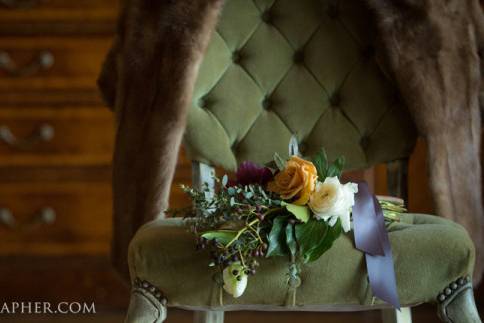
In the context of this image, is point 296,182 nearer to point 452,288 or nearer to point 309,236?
point 309,236

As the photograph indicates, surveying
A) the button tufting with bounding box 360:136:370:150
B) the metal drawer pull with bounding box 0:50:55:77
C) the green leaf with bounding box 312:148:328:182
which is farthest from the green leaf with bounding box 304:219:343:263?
the metal drawer pull with bounding box 0:50:55:77

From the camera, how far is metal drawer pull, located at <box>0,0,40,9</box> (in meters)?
1.77

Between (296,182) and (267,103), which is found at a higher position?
(267,103)

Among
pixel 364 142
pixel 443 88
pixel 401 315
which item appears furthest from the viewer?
pixel 364 142

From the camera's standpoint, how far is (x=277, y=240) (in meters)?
0.80

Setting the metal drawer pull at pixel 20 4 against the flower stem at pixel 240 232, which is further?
the metal drawer pull at pixel 20 4

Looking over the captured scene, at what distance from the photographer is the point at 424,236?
831 mm

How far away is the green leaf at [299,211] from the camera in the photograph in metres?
0.80

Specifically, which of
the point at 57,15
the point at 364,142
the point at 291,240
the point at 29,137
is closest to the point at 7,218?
the point at 29,137

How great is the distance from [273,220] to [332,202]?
7cm

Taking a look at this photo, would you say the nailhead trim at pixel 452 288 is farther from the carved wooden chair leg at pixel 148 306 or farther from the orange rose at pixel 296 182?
the carved wooden chair leg at pixel 148 306

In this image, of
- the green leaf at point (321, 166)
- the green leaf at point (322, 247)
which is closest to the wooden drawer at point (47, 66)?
the green leaf at point (321, 166)

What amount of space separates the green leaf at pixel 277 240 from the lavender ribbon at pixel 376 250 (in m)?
0.09

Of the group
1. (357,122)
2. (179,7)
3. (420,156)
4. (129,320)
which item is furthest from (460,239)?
(420,156)
